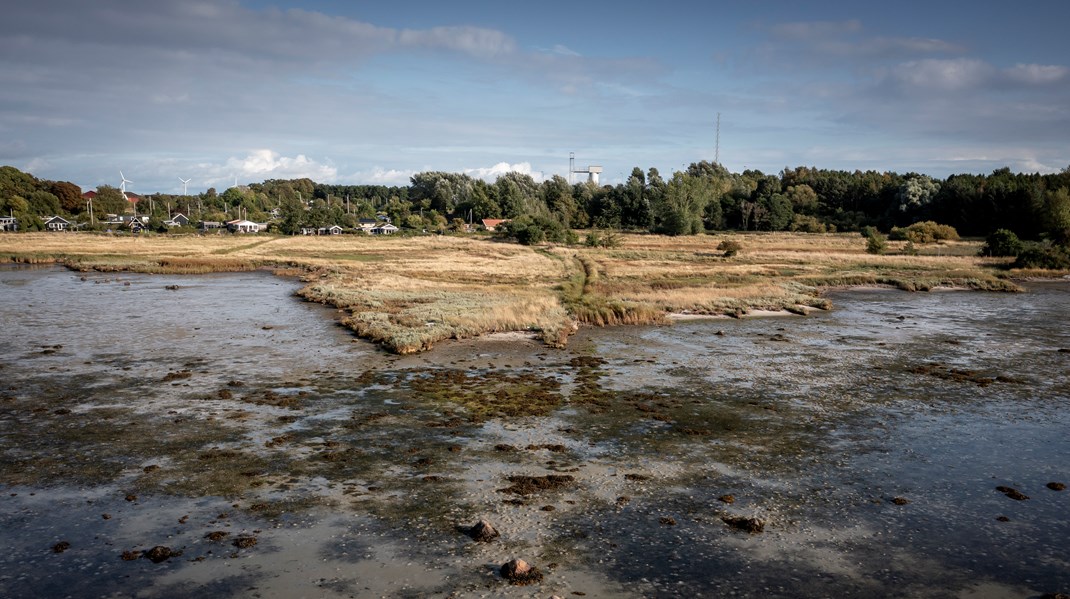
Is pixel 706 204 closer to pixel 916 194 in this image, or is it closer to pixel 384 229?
pixel 916 194

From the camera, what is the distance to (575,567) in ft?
39.5

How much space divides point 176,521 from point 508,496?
249 inches

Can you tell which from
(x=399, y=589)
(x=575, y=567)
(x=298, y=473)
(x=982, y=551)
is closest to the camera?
(x=399, y=589)

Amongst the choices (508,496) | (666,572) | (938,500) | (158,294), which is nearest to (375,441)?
(508,496)

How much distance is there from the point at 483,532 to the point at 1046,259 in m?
76.9

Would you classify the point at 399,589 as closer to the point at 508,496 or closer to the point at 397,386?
the point at 508,496

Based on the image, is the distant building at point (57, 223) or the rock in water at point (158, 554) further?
the distant building at point (57, 223)

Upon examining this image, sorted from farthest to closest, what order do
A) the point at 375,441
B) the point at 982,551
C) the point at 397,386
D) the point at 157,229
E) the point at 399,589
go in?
1. the point at 157,229
2. the point at 397,386
3. the point at 375,441
4. the point at 982,551
5. the point at 399,589

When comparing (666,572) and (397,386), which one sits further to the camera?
(397,386)

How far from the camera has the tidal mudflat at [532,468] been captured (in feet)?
39.3

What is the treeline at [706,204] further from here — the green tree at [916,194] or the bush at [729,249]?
the bush at [729,249]

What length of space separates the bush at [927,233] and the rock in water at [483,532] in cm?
10411

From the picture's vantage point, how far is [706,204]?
13300 centimetres

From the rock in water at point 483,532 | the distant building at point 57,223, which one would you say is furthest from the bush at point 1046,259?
the distant building at point 57,223
